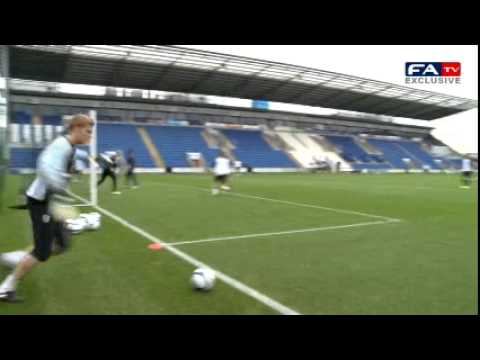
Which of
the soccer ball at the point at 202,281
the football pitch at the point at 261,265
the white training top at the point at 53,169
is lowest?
the football pitch at the point at 261,265

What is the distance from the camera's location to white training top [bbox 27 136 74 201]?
3600 millimetres

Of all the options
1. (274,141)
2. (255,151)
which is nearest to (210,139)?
(255,151)

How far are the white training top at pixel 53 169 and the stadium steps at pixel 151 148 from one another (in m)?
36.7

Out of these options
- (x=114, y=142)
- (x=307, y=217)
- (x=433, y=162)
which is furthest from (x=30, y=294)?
(x=433, y=162)

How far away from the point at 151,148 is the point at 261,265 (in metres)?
38.2

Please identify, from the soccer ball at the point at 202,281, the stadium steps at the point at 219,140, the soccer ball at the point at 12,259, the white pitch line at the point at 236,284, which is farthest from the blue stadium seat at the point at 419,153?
the soccer ball at the point at 12,259

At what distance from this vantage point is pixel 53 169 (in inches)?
142

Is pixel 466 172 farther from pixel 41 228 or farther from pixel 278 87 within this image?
pixel 41 228

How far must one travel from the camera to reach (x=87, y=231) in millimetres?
7648

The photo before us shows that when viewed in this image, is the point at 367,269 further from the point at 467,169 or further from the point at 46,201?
the point at 467,169

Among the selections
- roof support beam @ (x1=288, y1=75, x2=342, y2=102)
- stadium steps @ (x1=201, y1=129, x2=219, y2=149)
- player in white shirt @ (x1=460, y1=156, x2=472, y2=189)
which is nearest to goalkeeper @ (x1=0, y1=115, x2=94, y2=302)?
player in white shirt @ (x1=460, y1=156, x2=472, y2=189)

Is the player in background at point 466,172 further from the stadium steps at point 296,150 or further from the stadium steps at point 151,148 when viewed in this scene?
the stadium steps at point 151,148

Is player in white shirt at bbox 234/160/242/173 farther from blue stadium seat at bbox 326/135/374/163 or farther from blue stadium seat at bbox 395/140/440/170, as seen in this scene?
blue stadium seat at bbox 395/140/440/170

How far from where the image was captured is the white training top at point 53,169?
3600 millimetres
